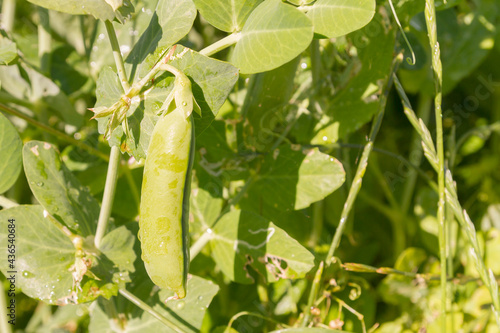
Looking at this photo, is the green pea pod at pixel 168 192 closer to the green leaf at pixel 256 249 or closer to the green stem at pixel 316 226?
the green leaf at pixel 256 249

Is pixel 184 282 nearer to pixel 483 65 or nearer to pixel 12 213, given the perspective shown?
pixel 12 213

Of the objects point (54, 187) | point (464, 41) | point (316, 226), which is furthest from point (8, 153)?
point (464, 41)

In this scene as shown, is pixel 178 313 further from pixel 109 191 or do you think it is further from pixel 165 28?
pixel 165 28

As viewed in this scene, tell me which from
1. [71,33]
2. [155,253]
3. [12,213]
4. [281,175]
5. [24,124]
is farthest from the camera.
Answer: [71,33]

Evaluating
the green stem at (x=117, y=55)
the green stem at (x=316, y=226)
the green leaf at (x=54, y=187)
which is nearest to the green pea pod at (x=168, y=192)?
the green stem at (x=117, y=55)

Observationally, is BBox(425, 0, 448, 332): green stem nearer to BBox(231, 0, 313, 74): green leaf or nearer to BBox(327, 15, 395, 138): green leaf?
BBox(327, 15, 395, 138): green leaf

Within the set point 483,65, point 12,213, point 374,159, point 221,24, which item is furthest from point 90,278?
point 483,65
